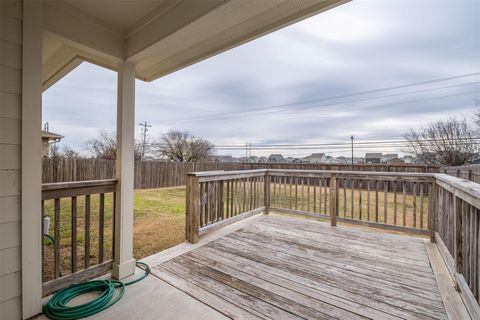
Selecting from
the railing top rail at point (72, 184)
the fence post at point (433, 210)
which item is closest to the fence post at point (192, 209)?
the railing top rail at point (72, 184)

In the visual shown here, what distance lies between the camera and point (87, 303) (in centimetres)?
171

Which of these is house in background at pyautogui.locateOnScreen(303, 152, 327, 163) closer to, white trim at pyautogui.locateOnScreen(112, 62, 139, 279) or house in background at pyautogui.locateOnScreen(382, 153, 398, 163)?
house in background at pyautogui.locateOnScreen(382, 153, 398, 163)

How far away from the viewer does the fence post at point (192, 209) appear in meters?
3.05

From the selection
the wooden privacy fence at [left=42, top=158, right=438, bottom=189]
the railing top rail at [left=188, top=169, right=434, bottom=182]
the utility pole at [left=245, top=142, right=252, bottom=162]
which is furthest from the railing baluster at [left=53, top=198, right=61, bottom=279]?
the utility pole at [left=245, top=142, right=252, bottom=162]

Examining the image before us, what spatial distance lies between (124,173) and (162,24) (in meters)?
1.43

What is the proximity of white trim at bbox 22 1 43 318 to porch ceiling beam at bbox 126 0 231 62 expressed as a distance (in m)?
0.67

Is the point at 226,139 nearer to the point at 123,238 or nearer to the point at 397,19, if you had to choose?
the point at 397,19

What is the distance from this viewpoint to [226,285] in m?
2.02

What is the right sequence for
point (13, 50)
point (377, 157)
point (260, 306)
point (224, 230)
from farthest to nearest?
point (377, 157) < point (224, 230) < point (260, 306) < point (13, 50)

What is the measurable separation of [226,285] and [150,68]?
8.52ft

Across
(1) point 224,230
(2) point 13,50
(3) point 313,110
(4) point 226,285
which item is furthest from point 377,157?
(2) point 13,50

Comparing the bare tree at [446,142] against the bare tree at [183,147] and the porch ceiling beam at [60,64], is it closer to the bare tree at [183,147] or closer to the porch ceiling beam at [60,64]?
the porch ceiling beam at [60,64]

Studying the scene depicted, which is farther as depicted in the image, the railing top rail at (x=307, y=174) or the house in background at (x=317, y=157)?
the house in background at (x=317, y=157)

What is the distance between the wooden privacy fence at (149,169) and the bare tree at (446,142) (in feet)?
15.0
